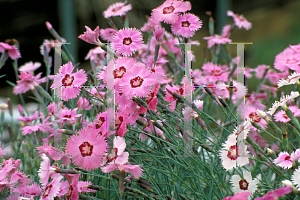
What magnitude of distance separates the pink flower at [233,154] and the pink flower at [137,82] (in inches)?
6.6

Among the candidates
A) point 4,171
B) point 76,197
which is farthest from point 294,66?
point 4,171

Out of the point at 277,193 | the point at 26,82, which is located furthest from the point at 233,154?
the point at 26,82

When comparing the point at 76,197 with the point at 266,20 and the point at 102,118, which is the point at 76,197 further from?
the point at 266,20

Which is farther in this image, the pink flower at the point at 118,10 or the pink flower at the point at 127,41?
the pink flower at the point at 118,10

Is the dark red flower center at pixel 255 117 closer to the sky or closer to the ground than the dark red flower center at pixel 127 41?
closer to the ground

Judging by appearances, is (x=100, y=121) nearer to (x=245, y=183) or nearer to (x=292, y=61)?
(x=245, y=183)

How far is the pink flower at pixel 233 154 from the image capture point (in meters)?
0.52

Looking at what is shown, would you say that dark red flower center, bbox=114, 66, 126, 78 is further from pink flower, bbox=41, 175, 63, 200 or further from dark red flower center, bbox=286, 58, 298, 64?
dark red flower center, bbox=286, 58, 298, 64

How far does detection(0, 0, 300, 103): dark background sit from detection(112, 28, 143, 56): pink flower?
2743mm

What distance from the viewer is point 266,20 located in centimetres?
395

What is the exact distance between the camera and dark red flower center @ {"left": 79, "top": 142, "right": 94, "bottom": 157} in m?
0.51

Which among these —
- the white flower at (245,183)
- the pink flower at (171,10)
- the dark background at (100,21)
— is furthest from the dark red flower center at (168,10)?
the dark background at (100,21)

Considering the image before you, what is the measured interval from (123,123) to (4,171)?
28 cm

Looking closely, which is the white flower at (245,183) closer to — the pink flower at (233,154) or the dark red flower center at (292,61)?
the pink flower at (233,154)
